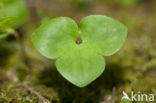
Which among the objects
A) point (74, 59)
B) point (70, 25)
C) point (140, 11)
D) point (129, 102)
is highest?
point (70, 25)

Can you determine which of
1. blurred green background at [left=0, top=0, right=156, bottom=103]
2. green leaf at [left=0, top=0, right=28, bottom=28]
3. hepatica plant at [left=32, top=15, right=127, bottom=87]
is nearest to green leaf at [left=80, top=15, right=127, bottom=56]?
hepatica plant at [left=32, top=15, right=127, bottom=87]

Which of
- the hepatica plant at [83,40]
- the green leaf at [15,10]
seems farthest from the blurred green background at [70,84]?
the hepatica plant at [83,40]

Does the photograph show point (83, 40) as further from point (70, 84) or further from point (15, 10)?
point (15, 10)

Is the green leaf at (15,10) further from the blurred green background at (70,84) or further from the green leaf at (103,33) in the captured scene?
the green leaf at (103,33)

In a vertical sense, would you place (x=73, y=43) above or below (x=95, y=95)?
above

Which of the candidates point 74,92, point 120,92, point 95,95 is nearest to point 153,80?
point 120,92

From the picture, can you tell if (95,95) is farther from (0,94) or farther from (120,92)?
(0,94)

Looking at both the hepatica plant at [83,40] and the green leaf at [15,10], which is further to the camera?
the green leaf at [15,10]
